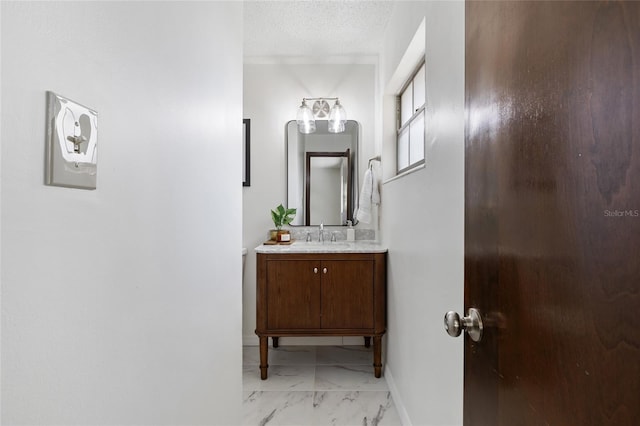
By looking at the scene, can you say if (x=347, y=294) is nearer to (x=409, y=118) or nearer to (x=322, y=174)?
(x=322, y=174)

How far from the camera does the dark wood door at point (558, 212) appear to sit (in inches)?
15.4

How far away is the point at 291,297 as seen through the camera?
2.41 meters

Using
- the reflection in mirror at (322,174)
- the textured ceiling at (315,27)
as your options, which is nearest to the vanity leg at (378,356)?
the reflection in mirror at (322,174)

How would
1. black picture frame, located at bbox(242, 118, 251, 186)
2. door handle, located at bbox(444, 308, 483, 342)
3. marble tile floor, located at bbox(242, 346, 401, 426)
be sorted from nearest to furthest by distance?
door handle, located at bbox(444, 308, 483, 342) → marble tile floor, located at bbox(242, 346, 401, 426) → black picture frame, located at bbox(242, 118, 251, 186)

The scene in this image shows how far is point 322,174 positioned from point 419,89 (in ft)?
4.10

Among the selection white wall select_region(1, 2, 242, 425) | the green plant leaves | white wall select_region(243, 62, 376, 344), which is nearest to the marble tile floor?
white wall select_region(243, 62, 376, 344)

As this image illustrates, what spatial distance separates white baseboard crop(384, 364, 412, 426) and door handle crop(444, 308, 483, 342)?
1.28m

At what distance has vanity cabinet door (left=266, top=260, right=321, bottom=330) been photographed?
241 centimetres

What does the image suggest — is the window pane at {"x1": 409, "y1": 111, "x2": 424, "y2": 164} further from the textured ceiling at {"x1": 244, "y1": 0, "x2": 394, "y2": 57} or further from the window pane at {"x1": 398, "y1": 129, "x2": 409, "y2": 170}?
the textured ceiling at {"x1": 244, "y1": 0, "x2": 394, "y2": 57}

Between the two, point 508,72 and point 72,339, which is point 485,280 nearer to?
point 508,72

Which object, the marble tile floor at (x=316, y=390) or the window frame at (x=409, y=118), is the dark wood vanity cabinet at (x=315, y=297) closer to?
the marble tile floor at (x=316, y=390)

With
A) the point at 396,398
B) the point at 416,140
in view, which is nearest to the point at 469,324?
the point at 416,140

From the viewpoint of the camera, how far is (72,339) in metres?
0.53

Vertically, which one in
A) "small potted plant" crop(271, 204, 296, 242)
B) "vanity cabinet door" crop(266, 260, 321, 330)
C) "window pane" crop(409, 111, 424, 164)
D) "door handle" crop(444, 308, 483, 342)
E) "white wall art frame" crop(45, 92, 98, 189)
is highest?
"window pane" crop(409, 111, 424, 164)
